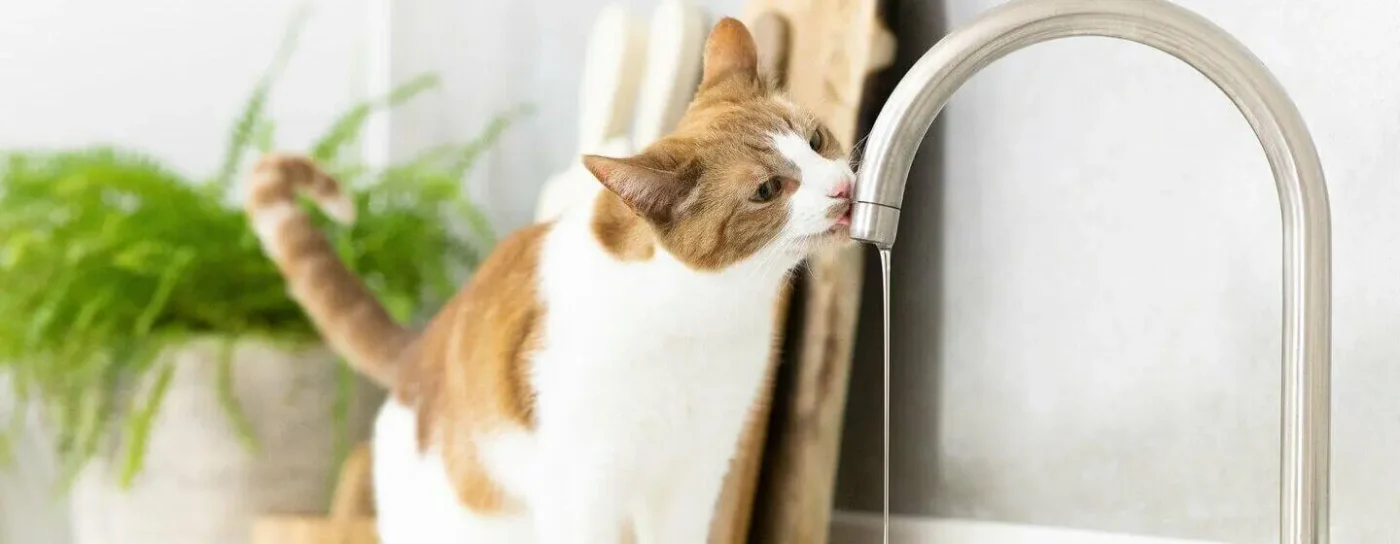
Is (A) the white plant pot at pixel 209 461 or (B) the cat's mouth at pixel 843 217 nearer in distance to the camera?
(B) the cat's mouth at pixel 843 217

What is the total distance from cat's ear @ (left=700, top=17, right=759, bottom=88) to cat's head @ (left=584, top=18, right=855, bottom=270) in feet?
0.20

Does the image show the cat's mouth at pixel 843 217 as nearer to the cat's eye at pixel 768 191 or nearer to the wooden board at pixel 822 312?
the cat's eye at pixel 768 191

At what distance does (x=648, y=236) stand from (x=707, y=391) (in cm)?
12

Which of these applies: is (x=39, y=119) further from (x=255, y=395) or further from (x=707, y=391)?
(x=707, y=391)

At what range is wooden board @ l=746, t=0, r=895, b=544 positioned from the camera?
0.96m

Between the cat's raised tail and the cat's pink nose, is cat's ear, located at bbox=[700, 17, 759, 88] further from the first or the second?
the cat's raised tail

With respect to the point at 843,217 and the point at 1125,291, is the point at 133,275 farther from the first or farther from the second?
the point at 1125,291

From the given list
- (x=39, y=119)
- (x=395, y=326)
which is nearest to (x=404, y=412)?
(x=395, y=326)

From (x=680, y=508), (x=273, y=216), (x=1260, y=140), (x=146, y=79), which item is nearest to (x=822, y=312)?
(x=680, y=508)

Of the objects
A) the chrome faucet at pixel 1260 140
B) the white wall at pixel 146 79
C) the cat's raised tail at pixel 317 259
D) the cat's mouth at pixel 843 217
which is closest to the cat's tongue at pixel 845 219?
the cat's mouth at pixel 843 217

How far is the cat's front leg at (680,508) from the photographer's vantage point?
2.88 feet

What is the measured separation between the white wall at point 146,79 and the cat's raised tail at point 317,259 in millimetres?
509

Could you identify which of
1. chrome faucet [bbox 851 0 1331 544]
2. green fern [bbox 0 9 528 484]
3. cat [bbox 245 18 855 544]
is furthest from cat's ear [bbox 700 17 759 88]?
green fern [bbox 0 9 528 484]

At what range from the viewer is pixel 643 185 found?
2.39ft
